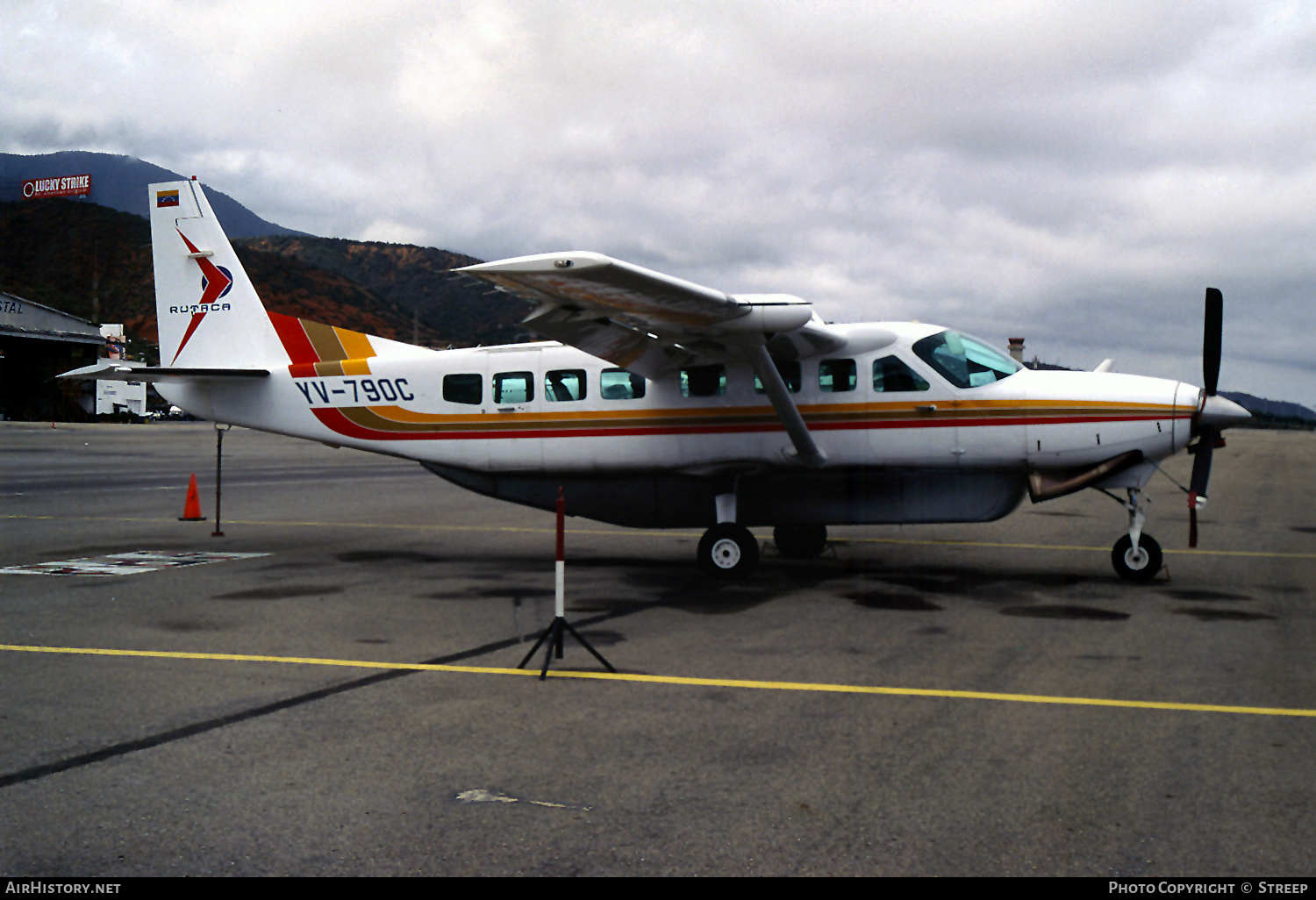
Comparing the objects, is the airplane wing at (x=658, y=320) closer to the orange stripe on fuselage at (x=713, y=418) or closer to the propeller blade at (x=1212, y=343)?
the orange stripe on fuselage at (x=713, y=418)

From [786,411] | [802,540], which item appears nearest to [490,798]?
[786,411]

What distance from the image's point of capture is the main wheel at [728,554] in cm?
1071

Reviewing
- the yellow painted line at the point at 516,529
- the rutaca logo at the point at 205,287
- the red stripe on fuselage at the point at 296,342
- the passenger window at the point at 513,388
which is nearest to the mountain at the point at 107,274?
the yellow painted line at the point at 516,529

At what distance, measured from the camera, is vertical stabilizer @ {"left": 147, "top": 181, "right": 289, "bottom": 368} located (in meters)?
13.5

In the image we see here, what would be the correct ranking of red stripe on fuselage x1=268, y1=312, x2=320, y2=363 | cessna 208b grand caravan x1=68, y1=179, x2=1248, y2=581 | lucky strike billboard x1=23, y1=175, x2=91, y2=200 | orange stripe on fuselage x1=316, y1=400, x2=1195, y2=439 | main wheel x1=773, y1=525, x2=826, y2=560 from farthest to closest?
1. lucky strike billboard x1=23, y1=175, x2=91, y2=200
2. red stripe on fuselage x1=268, y1=312, x2=320, y2=363
3. main wheel x1=773, y1=525, x2=826, y2=560
4. orange stripe on fuselage x1=316, y1=400, x2=1195, y2=439
5. cessna 208b grand caravan x1=68, y1=179, x2=1248, y2=581

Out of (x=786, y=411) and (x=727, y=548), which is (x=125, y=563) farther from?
(x=786, y=411)

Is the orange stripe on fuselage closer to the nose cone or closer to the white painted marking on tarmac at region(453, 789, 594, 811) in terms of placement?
the nose cone

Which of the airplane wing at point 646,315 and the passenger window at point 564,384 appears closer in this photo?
the airplane wing at point 646,315

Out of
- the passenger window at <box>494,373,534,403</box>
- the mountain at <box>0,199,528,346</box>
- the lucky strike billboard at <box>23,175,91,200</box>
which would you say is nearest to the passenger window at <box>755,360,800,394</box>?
the passenger window at <box>494,373,534,403</box>

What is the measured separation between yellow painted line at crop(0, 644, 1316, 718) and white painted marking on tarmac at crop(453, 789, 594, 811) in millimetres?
2098

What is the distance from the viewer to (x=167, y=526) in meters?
15.8

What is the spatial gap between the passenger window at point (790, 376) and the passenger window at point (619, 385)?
1472mm

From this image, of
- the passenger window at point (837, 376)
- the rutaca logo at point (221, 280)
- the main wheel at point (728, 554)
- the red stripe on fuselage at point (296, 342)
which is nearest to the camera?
the main wheel at point (728, 554)

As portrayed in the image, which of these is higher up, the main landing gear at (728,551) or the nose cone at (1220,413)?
the nose cone at (1220,413)
